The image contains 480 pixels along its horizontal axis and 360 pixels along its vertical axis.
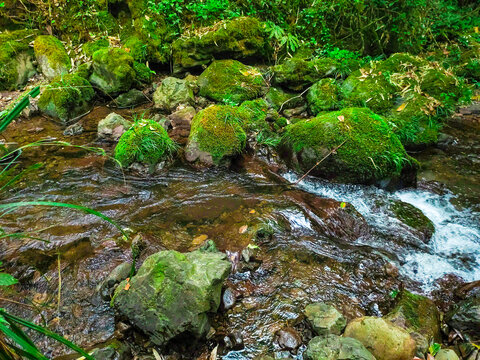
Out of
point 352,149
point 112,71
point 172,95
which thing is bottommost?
point 352,149

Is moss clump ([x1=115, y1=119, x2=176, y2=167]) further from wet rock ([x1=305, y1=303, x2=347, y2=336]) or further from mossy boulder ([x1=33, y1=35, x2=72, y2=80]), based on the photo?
mossy boulder ([x1=33, y1=35, x2=72, y2=80])

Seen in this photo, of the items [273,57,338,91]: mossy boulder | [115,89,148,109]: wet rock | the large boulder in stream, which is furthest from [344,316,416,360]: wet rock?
[115,89,148,109]: wet rock

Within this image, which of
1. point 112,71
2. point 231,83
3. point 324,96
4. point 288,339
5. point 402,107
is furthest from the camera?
point 112,71

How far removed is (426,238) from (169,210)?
10.6 ft

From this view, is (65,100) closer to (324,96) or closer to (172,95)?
(172,95)

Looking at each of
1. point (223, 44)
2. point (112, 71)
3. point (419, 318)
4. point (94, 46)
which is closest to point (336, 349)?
point (419, 318)

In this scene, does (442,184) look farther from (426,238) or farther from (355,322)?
(355,322)

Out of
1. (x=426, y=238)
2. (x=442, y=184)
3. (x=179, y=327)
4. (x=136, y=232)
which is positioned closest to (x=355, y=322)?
(x=179, y=327)

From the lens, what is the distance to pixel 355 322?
2.35m

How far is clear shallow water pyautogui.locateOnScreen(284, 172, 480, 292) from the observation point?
3191 mm

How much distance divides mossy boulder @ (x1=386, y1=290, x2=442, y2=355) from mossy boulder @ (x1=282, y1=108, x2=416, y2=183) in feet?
6.33

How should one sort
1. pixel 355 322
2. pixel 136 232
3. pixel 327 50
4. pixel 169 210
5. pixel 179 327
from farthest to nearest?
pixel 327 50, pixel 169 210, pixel 136 232, pixel 355 322, pixel 179 327

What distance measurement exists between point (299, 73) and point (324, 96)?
842mm

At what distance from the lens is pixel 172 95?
20.6 ft
